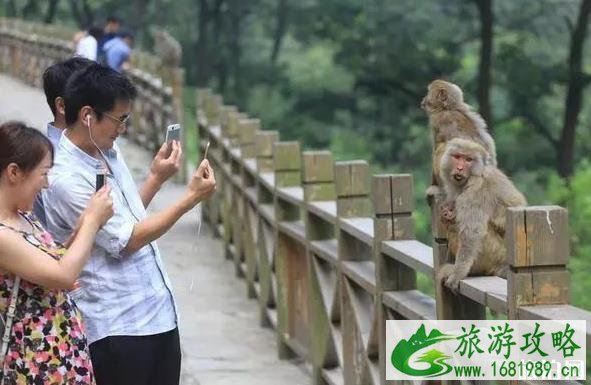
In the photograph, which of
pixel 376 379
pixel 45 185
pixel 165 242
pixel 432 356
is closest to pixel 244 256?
pixel 165 242

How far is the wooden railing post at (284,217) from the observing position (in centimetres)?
688

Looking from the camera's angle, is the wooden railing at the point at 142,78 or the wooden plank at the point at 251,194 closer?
the wooden plank at the point at 251,194

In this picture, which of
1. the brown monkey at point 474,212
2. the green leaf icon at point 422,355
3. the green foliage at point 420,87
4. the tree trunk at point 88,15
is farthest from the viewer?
the tree trunk at point 88,15

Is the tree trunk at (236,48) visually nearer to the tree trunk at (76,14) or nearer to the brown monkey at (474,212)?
the tree trunk at (76,14)

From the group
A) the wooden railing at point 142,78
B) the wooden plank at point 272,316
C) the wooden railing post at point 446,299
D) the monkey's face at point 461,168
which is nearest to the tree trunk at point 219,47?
the wooden railing at point 142,78

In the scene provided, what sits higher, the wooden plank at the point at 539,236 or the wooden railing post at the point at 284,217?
the wooden plank at the point at 539,236

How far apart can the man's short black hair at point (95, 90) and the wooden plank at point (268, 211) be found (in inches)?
147

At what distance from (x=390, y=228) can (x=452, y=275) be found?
832mm

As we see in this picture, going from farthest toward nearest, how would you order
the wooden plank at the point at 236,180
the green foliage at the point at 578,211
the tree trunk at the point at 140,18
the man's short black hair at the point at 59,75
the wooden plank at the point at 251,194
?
the tree trunk at the point at 140,18
the green foliage at the point at 578,211
the wooden plank at the point at 236,180
the wooden plank at the point at 251,194
the man's short black hair at the point at 59,75

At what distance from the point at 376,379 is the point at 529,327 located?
5.46ft

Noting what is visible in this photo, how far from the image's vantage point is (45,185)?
3.20 m

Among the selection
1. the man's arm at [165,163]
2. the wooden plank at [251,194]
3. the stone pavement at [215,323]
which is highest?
the man's arm at [165,163]

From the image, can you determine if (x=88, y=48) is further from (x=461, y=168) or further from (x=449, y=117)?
(x=461, y=168)

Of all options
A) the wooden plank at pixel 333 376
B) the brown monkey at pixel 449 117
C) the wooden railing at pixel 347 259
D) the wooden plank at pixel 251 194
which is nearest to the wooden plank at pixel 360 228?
the wooden railing at pixel 347 259
